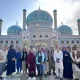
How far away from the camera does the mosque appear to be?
2933 cm

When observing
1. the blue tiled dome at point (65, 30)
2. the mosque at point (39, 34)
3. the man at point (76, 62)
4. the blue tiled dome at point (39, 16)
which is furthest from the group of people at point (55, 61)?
the blue tiled dome at point (65, 30)

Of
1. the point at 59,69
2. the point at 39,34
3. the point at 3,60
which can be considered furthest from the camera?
the point at 39,34

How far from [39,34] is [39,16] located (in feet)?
21.2

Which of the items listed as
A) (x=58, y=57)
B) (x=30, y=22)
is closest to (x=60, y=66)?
(x=58, y=57)

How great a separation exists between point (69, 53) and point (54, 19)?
32685 millimetres

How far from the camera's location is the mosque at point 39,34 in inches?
1155

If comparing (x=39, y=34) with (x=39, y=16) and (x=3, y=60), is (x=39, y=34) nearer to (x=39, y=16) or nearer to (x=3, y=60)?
(x=39, y=16)

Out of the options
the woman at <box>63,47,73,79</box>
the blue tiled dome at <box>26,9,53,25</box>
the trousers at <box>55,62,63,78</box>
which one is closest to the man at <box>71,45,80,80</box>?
the woman at <box>63,47,73,79</box>

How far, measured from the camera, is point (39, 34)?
3045cm

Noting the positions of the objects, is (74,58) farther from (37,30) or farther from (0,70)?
(37,30)

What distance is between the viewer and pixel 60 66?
564cm

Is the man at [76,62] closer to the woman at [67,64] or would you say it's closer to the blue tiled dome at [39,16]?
the woman at [67,64]

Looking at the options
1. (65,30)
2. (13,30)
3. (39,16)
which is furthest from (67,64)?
(65,30)

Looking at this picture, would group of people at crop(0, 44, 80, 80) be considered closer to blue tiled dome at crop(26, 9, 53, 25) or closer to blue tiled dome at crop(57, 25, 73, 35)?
blue tiled dome at crop(26, 9, 53, 25)
